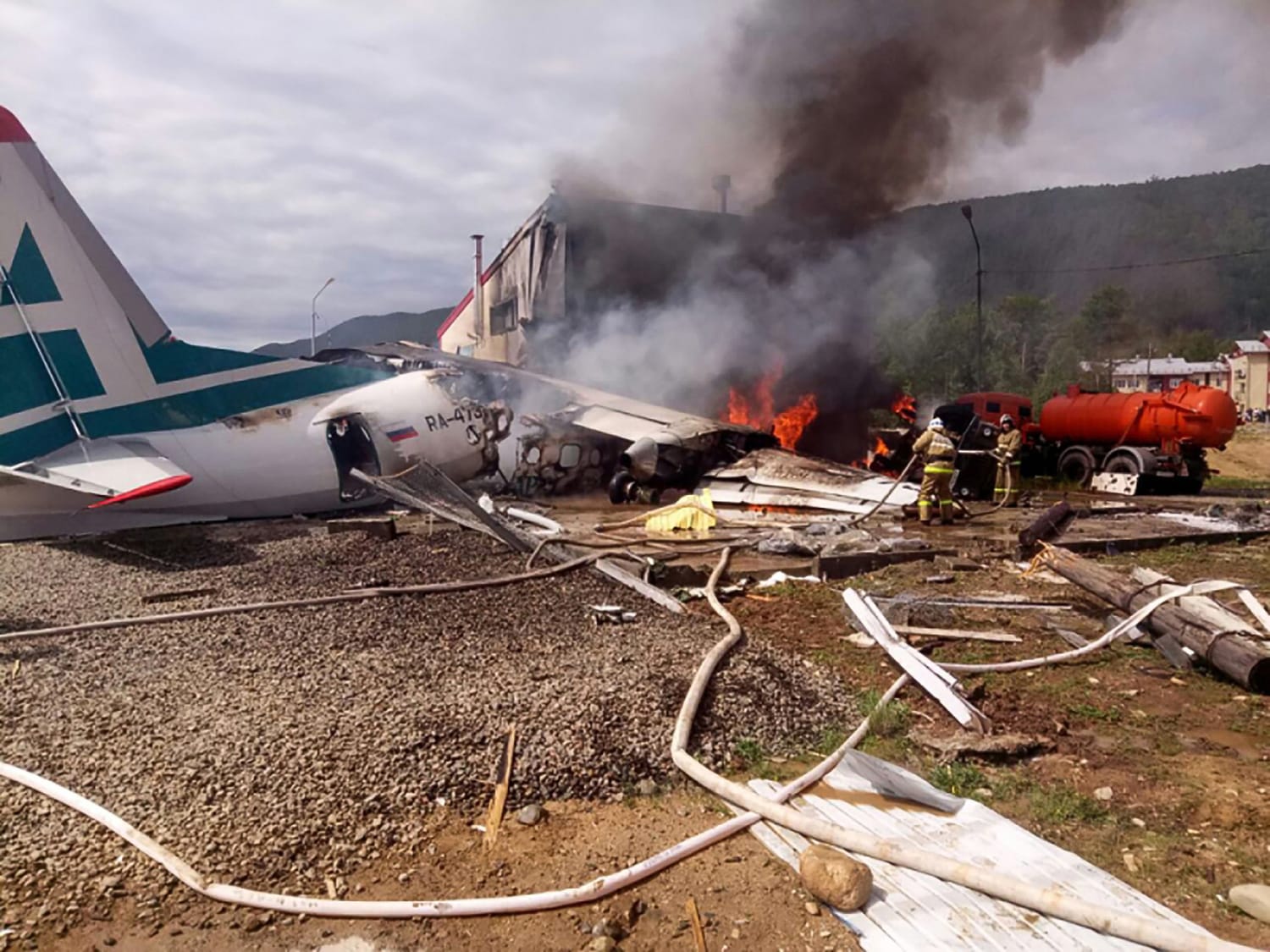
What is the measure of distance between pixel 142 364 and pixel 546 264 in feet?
48.0

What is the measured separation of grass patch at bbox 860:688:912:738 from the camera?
5.02 m

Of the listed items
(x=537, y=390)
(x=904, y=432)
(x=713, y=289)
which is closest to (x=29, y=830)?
(x=537, y=390)

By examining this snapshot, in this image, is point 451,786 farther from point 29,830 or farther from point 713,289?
point 713,289

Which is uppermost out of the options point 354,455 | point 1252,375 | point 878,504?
point 354,455

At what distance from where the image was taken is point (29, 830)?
3715 millimetres

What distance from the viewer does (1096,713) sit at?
5414 mm

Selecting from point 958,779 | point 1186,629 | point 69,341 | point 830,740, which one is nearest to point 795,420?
point 1186,629

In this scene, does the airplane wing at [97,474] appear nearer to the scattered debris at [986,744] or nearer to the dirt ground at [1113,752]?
the dirt ground at [1113,752]

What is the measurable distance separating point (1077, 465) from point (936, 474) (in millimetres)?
10058

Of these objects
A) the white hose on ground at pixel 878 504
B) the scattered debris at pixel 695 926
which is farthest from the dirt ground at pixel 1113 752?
the white hose on ground at pixel 878 504

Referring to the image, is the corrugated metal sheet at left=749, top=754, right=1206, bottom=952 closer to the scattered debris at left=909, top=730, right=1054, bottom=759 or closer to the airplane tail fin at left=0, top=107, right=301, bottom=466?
the scattered debris at left=909, top=730, right=1054, bottom=759

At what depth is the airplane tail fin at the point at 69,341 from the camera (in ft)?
34.9

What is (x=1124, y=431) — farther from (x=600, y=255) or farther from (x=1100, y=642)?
(x=1100, y=642)

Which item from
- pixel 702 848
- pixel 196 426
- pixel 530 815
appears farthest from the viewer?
pixel 196 426
